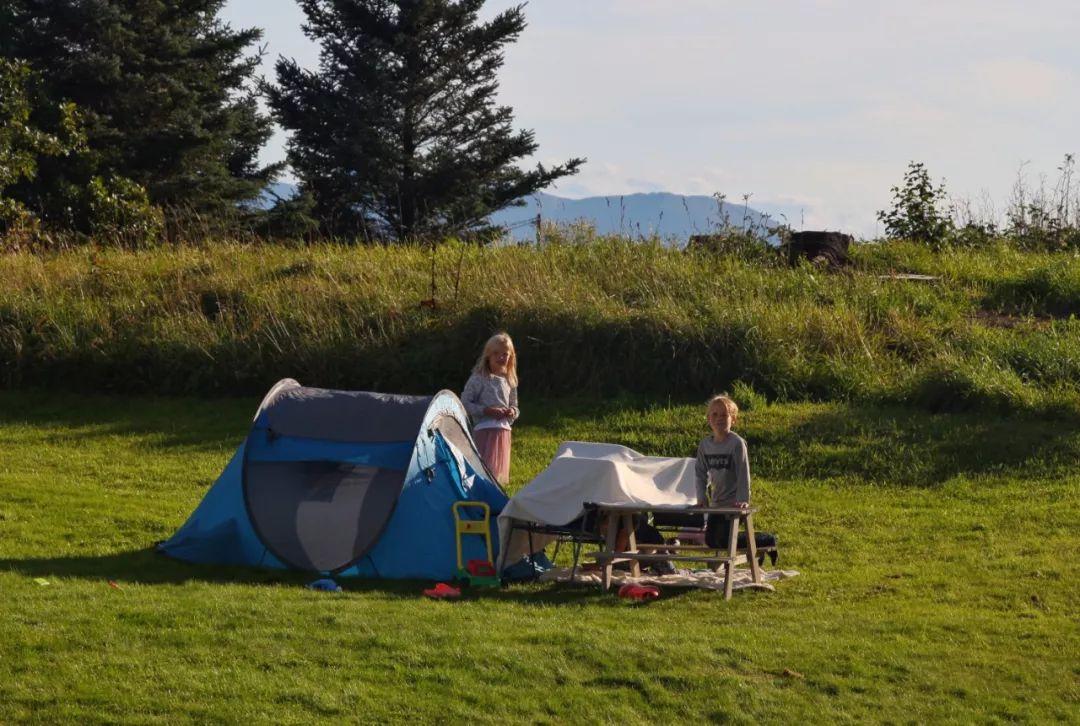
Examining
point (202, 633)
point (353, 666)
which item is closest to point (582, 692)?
point (353, 666)

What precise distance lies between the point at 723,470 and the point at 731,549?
0.67 metres

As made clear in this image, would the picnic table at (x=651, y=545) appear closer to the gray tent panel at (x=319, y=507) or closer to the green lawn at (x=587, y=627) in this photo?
the green lawn at (x=587, y=627)

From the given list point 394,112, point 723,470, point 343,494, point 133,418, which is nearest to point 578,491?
point 723,470

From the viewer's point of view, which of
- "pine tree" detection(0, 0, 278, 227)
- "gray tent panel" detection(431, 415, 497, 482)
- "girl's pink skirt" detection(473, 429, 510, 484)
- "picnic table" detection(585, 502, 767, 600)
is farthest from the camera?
"pine tree" detection(0, 0, 278, 227)

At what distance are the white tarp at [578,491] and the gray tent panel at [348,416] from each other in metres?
1.04

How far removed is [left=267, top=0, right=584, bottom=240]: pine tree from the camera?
36.4 metres

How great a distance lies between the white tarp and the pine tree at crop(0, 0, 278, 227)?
2517 centimetres

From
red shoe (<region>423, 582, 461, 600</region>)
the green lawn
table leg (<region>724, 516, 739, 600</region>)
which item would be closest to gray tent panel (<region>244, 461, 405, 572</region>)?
the green lawn

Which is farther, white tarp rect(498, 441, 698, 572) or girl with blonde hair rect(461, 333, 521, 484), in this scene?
girl with blonde hair rect(461, 333, 521, 484)

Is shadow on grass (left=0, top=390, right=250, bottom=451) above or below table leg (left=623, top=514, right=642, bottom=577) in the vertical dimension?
above

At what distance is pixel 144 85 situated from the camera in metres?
35.6

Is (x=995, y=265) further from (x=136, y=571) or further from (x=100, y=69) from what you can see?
(x=100, y=69)

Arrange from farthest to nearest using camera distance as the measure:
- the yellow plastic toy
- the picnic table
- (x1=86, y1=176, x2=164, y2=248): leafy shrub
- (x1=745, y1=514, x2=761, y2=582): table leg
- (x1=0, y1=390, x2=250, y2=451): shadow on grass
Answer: (x1=86, y1=176, x2=164, y2=248): leafy shrub → (x1=0, y1=390, x2=250, y2=451): shadow on grass → the yellow plastic toy → (x1=745, y1=514, x2=761, y2=582): table leg → the picnic table

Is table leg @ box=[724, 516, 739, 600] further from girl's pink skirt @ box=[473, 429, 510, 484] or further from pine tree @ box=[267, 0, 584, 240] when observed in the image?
pine tree @ box=[267, 0, 584, 240]
